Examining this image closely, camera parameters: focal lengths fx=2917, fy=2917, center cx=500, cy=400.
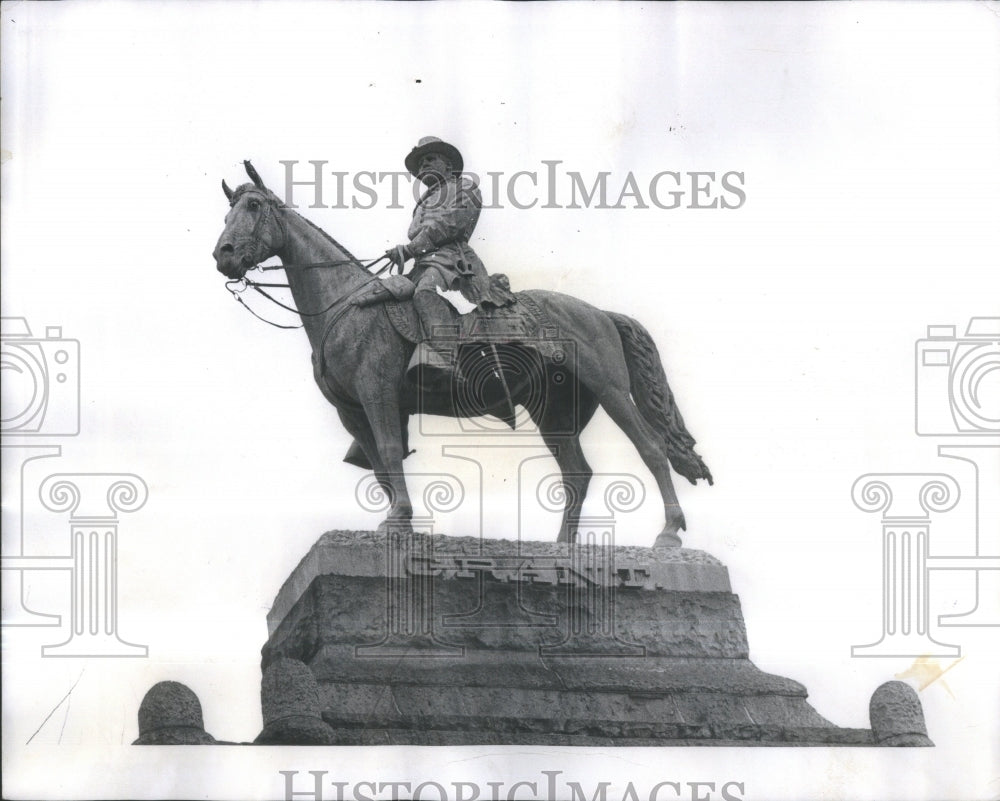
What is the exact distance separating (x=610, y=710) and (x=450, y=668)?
78 cm

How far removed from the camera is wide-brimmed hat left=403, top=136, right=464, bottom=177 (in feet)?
47.2

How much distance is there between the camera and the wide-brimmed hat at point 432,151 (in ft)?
47.2

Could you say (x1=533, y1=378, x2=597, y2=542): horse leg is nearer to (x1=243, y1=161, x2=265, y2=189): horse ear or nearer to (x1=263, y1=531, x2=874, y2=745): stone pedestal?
(x1=263, y1=531, x2=874, y2=745): stone pedestal

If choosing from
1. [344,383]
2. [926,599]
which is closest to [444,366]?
[344,383]

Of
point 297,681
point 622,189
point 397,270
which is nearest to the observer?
point 297,681

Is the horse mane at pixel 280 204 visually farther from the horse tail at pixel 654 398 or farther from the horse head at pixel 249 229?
the horse tail at pixel 654 398

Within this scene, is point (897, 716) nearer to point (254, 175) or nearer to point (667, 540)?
point (667, 540)

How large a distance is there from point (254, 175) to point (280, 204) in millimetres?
204

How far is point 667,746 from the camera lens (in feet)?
44.8

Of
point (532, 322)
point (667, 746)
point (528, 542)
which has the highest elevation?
point (532, 322)

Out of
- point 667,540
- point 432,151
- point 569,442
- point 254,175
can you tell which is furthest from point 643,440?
point 254,175

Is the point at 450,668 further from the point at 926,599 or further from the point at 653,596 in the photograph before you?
the point at 926,599

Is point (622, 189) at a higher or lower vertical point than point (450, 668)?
higher

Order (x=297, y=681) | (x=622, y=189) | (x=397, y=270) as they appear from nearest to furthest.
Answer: (x=297, y=681), (x=397, y=270), (x=622, y=189)
